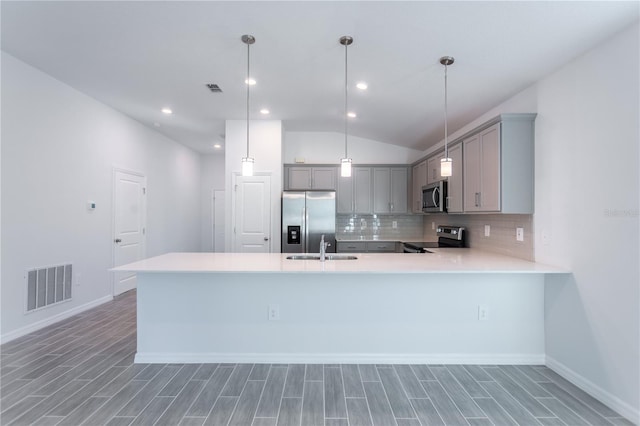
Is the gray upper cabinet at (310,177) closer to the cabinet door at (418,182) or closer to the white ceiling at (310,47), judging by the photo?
the cabinet door at (418,182)

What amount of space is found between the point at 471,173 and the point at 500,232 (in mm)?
746

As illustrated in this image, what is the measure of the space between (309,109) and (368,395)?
11.6 ft

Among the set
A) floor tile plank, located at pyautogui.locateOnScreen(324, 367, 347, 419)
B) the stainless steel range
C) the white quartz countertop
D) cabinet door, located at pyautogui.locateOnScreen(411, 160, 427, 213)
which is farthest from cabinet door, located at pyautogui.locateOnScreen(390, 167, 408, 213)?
floor tile plank, located at pyautogui.locateOnScreen(324, 367, 347, 419)

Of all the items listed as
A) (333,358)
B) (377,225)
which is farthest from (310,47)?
(377,225)

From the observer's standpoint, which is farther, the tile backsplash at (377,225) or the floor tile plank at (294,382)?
the tile backsplash at (377,225)

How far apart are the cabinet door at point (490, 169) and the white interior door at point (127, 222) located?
499cm

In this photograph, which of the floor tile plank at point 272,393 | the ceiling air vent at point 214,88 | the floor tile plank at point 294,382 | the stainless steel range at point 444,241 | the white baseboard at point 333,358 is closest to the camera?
the floor tile plank at point 272,393

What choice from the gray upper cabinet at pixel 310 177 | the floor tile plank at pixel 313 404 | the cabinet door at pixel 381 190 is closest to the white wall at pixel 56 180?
the gray upper cabinet at pixel 310 177

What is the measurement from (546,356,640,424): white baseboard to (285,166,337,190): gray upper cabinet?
150 inches

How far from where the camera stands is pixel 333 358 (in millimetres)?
2711

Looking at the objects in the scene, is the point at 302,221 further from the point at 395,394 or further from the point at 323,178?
the point at 395,394

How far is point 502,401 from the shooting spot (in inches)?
85.3

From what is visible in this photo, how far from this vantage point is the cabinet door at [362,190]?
552 cm

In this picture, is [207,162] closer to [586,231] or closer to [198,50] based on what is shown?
[198,50]
